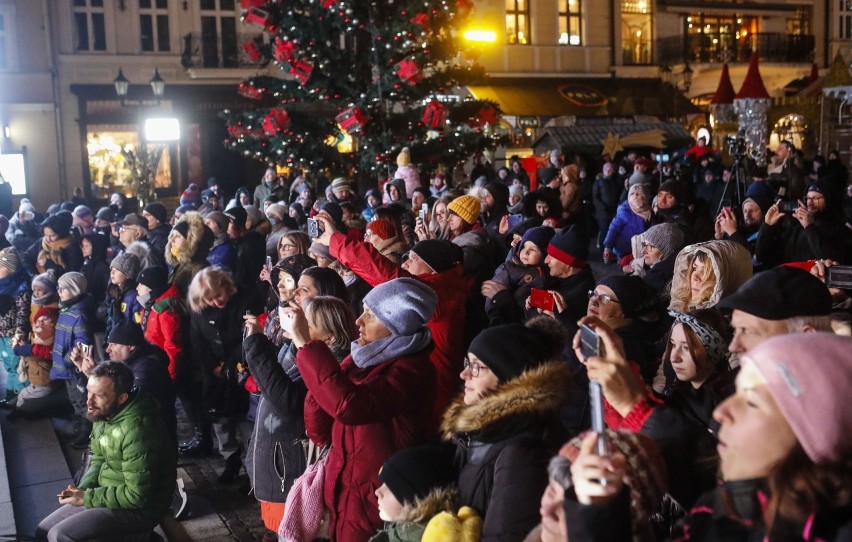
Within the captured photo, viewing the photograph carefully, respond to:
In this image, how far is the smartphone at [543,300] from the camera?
208 inches

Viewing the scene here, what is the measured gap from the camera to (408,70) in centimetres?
1581

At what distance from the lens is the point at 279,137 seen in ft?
55.2

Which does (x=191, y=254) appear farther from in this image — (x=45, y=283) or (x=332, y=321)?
(x=332, y=321)

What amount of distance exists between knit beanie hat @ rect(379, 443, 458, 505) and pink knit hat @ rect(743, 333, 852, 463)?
161cm

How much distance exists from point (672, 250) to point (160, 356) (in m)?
3.71

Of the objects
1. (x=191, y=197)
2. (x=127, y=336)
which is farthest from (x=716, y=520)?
(x=191, y=197)

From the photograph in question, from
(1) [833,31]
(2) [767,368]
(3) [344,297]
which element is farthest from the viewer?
(1) [833,31]

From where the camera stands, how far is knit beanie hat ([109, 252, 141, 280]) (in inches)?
325

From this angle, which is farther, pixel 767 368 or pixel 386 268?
pixel 386 268

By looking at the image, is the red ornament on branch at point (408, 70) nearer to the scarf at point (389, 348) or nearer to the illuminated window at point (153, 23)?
the scarf at point (389, 348)

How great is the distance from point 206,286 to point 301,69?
33.3 feet

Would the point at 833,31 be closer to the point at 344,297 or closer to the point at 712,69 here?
the point at 712,69

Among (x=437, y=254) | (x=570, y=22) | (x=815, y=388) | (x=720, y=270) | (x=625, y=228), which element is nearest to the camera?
(x=815, y=388)

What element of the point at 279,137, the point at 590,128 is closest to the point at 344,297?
the point at 279,137
